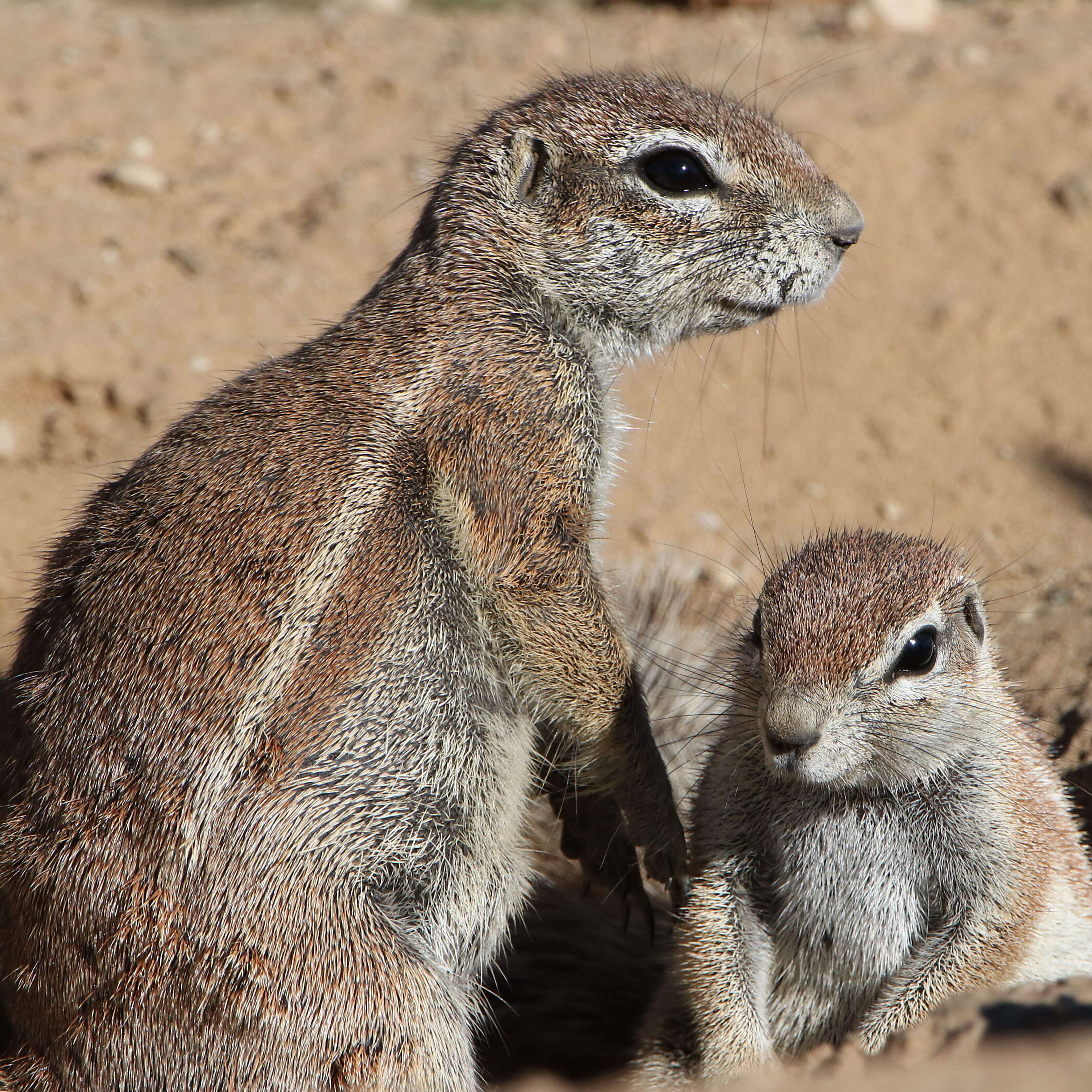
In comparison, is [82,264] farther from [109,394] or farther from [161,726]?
[161,726]

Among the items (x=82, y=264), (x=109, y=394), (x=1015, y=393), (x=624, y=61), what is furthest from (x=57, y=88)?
(x=1015, y=393)

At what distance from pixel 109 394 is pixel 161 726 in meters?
3.87

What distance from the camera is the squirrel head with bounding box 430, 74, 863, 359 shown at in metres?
3.84

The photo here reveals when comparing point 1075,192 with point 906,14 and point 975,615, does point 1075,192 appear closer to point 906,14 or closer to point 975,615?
point 906,14

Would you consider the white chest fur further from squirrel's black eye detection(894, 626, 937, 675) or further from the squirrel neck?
the squirrel neck

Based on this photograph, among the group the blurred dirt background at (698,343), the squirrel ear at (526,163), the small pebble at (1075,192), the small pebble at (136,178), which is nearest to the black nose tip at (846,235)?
the squirrel ear at (526,163)

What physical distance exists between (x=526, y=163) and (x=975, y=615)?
1.83 meters

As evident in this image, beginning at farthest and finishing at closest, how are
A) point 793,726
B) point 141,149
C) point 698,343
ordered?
point 141,149 → point 698,343 → point 793,726

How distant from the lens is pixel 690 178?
385 centimetres

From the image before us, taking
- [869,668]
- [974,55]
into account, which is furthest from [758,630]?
[974,55]

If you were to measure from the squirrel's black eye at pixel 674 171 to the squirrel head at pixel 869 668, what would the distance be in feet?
3.71

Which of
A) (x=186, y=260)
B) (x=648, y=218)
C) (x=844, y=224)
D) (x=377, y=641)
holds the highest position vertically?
(x=844, y=224)

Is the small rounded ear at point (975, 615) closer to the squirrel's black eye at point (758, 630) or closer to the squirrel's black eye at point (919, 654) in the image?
the squirrel's black eye at point (919, 654)

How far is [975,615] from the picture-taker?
3621mm
